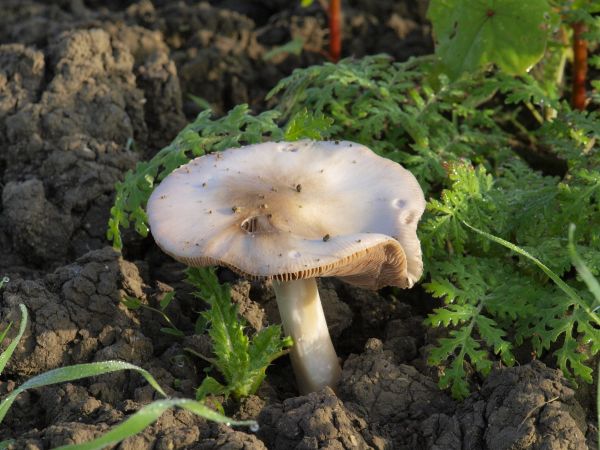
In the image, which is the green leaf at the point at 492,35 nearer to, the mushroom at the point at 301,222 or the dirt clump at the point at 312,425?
the mushroom at the point at 301,222

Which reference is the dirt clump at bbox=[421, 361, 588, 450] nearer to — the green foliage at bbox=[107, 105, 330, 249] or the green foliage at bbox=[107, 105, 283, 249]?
the green foliage at bbox=[107, 105, 330, 249]

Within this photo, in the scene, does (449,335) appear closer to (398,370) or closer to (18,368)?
(398,370)

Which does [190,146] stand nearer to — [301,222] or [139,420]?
[301,222]

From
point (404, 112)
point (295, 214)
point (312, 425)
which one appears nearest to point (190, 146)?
point (295, 214)

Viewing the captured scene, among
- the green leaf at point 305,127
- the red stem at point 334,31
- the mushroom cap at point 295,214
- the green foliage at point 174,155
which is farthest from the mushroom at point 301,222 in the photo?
the red stem at point 334,31

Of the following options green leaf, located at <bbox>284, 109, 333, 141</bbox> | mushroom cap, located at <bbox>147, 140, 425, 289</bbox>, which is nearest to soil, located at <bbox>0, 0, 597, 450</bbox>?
mushroom cap, located at <bbox>147, 140, 425, 289</bbox>

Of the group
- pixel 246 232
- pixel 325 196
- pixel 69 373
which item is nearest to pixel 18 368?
pixel 69 373
